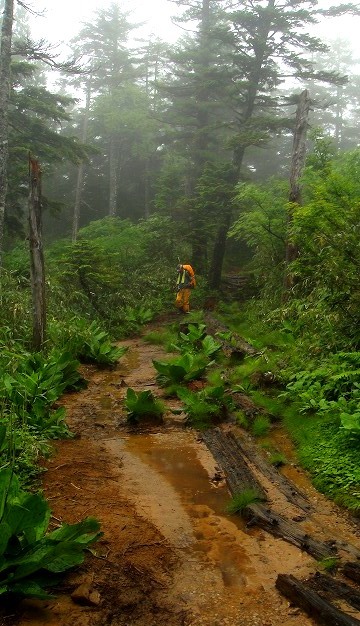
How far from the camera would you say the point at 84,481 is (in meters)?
5.03

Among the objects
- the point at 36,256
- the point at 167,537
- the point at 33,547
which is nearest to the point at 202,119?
the point at 36,256

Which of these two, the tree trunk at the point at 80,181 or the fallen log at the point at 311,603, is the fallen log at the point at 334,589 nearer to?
the fallen log at the point at 311,603

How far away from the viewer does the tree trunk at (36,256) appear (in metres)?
9.50

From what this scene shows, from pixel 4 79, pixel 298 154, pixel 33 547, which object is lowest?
pixel 33 547

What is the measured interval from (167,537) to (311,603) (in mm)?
1411

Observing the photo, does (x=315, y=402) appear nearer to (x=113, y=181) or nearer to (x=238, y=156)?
(x=238, y=156)

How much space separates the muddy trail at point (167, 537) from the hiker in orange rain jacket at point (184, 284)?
30.0 feet

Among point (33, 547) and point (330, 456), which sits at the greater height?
point (33, 547)

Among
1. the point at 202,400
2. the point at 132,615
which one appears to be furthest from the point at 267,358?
the point at 132,615

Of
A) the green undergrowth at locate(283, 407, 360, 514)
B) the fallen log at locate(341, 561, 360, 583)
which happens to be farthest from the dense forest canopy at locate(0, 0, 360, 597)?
the fallen log at locate(341, 561, 360, 583)

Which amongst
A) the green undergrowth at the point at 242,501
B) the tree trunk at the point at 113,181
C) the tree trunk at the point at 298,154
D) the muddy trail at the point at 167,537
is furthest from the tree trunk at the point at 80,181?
the green undergrowth at the point at 242,501

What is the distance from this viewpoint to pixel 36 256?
9539mm

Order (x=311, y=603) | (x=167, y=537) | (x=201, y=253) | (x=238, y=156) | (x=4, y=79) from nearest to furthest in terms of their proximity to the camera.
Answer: (x=311, y=603)
(x=167, y=537)
(x=4, y=79)
(x=238, y=156)
(x=201, y=253)

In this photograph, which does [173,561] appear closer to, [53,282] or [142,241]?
[53,282]
